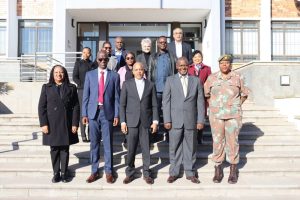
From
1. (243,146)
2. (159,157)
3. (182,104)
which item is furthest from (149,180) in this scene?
(243,146)

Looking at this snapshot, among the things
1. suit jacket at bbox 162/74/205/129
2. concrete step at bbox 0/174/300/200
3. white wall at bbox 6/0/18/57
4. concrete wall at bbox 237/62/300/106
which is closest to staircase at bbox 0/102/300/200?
concrete step at bbox 0/174/300/200

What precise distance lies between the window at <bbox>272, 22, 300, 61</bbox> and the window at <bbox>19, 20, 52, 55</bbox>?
974cm

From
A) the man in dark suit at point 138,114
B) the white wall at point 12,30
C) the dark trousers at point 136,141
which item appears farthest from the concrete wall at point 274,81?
the white wall at point 12,30

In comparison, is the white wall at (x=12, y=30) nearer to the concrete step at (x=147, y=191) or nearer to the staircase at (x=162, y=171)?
the staircase at (x=162, y=171)

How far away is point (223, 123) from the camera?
5.36 metres

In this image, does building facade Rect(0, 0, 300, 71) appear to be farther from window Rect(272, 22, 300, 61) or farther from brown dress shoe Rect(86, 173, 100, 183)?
brown dress shoe Rect(86, 173, 100, 183)

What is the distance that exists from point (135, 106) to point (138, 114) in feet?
0.43

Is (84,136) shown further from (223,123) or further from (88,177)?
(223,123)

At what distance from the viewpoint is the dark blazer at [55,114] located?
516 centimetres

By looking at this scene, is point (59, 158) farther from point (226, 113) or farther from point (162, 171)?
point (226, 113)

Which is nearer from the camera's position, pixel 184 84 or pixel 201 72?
pixel 184 84

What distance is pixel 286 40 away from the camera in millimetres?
14898

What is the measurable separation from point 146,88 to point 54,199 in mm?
2110

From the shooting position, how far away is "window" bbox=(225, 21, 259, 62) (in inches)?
582
